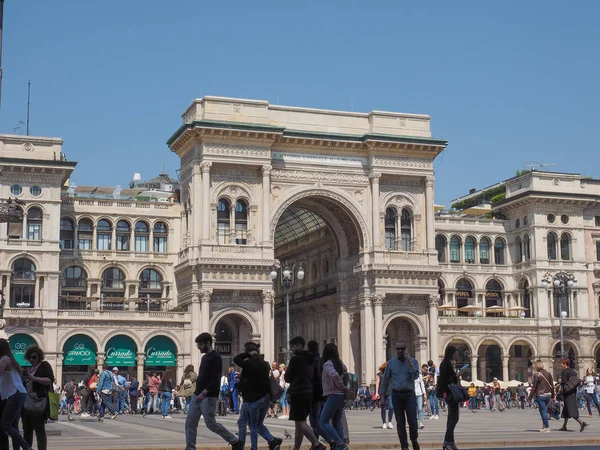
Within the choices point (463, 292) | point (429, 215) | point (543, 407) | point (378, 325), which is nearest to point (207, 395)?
point (543, 407)

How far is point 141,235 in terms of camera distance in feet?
231

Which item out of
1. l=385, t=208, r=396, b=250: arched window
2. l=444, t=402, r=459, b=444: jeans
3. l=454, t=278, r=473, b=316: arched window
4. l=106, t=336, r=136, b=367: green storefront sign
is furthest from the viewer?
l=454, t=278, r=473, b=316: arched window

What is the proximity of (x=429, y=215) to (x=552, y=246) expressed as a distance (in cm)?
1506

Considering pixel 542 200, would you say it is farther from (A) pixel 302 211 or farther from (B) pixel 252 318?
(B) pixel 252 318

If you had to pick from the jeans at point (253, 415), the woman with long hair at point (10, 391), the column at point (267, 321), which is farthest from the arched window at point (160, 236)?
the woman with long hair at point (10, 391)

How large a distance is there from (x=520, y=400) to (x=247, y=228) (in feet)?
65.2

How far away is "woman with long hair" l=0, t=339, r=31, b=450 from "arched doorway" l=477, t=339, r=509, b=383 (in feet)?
205

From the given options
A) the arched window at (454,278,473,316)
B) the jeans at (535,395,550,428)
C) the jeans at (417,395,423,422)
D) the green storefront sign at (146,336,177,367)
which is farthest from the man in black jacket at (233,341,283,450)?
the arched window at (454,278,473,316)

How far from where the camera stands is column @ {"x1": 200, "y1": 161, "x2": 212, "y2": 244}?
202 ft

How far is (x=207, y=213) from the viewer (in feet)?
203

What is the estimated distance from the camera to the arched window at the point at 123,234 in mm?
70000

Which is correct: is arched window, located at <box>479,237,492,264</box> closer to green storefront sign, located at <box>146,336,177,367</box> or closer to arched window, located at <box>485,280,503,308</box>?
arched window, located at <box>485,280,503,308</box>

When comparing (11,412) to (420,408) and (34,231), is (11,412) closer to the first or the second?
(420,408)

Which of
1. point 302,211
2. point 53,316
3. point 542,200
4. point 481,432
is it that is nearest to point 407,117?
point 302,211
